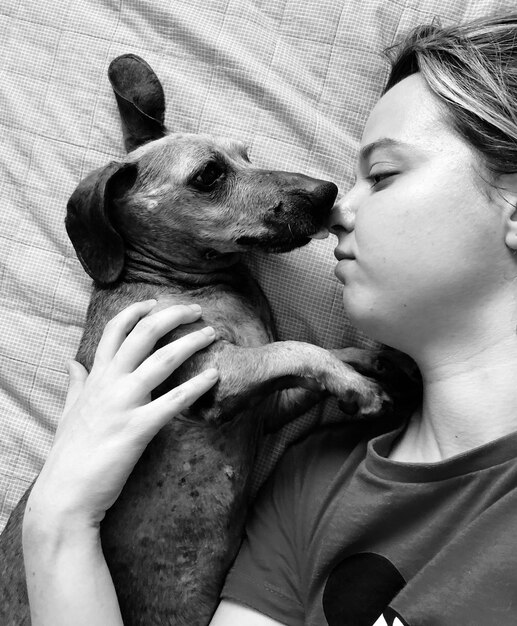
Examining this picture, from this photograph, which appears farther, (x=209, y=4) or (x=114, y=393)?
(x=209, y=4)

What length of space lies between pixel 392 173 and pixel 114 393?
3.39ft

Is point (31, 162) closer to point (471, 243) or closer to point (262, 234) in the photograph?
point (262, 234)

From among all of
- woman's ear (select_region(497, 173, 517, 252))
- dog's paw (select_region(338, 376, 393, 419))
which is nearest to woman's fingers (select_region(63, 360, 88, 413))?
dog's paw (select_region(338, 376, 393, 419))

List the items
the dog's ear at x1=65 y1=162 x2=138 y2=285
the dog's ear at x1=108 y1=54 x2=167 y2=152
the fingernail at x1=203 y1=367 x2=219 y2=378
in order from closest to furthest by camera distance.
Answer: the fingernail at x1=203 y1=367 x2=219 y2=378, the dog's ear at x1=65 y1=162 x2=138 y2=285, the dog's ear at x1=108 y1=54 x2=167 y2=152

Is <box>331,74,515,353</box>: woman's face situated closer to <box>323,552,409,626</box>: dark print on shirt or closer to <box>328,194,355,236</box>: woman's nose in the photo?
<box>328,194,355,236</box>: woman's nose

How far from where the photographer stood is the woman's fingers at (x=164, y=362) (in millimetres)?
2002

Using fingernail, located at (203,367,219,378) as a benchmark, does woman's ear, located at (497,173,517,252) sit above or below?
above

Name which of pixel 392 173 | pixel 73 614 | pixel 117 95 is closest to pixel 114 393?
pixel 73 614

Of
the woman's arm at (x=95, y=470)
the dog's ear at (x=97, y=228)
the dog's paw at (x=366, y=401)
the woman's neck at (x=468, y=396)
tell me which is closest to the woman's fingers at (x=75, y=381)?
the woman's arm at (x=95, y=470)

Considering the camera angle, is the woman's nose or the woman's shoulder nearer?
the woman's nose

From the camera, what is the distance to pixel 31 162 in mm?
2748

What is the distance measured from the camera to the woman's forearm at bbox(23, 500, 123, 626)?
1877 millimetres

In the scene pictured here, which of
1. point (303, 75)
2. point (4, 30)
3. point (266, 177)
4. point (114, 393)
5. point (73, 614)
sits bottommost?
point (73, 614)

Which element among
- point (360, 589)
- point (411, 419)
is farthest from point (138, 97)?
point (360, 589)
